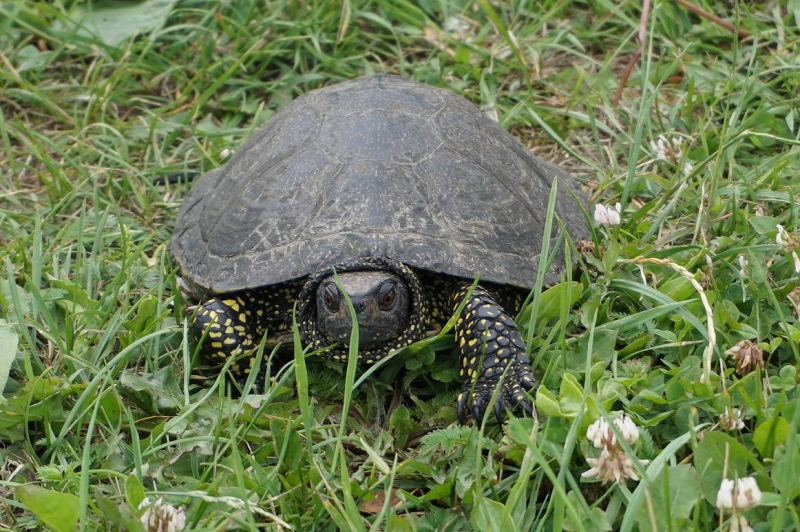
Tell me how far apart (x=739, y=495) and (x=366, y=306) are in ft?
4.25

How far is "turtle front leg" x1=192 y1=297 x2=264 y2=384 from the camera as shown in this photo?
3105 millimetres

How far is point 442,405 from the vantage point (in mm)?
2996

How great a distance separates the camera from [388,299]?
2.89 metres

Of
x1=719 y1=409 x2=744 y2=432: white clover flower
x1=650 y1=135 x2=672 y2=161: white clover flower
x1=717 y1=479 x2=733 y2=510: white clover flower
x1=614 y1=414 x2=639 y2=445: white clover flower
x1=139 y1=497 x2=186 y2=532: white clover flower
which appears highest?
x1=717 y1=479 x2=733 y2=510: white clover flower

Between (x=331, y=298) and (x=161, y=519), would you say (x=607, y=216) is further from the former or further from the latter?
(x=161, y=519)

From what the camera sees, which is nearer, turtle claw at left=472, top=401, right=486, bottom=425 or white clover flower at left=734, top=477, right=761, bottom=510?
white clover flower at left=734, top=477, right=761, bottom=510

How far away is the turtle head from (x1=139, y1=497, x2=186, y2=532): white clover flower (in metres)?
0.85

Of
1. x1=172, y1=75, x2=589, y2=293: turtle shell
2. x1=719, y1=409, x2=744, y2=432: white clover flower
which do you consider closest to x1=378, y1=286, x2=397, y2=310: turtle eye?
x1=172, y1=75, x2=589, y2=293: turtle shell

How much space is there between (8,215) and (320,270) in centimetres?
192

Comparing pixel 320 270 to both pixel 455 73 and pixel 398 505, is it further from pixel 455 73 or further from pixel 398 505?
pixel 455 73

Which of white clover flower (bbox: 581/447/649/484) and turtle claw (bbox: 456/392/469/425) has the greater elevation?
white clover flower (bbox: 581/447/649/484)

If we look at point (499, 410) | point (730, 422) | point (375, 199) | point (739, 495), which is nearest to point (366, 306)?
point (375, 199)

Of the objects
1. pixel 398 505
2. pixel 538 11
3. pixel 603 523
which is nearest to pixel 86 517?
pixel 398 505

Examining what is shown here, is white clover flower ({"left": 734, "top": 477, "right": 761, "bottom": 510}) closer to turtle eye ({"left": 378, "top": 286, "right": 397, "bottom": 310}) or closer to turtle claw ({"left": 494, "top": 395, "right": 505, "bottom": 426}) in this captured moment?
turtle claw ({"left": 494, "top": 395, "right": 505, "bottom": 426})
